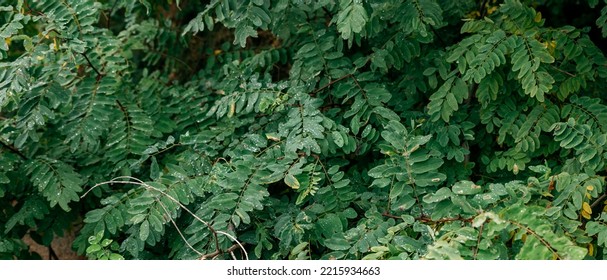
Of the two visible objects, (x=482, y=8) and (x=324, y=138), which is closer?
(x=324, y=138)

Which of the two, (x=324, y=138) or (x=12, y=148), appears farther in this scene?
(x=12, y=148)

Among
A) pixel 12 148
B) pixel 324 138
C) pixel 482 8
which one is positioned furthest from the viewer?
pixel 482 8

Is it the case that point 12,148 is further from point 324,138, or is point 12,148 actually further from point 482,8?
point 482,8

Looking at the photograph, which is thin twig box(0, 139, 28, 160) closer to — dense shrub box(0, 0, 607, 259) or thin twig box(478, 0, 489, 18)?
dense shrub box(0, 0, 607, 259)

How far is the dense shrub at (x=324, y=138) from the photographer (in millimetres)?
2672

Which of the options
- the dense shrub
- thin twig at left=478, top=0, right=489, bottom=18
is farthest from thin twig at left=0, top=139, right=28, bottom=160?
thin twig at left=478, top=0, right=489, bottom=18

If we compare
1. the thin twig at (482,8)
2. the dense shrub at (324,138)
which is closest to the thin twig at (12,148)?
the dense shrub at (324,138)

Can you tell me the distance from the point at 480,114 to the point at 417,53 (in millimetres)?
393

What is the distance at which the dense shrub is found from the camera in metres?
2.67

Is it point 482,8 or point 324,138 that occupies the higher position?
point 482,8

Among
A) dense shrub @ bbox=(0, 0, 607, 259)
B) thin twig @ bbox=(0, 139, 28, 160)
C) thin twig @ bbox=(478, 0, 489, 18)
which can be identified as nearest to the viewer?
→ dense shrub @ bbox=(0, 0, 607, 259)

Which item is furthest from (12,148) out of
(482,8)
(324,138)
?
(482,8)

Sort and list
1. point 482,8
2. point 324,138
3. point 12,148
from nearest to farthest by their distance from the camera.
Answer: point 324,138 < point 12,148 < point 482,8

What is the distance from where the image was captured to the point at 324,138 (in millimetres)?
2941
